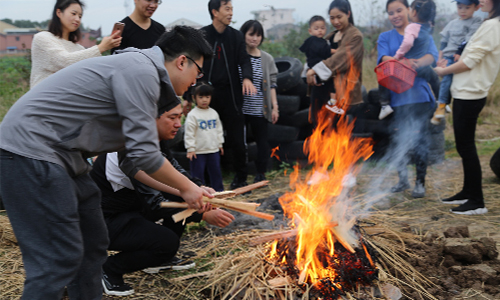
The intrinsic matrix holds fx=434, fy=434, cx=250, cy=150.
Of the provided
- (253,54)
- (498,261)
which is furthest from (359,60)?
(498,261)

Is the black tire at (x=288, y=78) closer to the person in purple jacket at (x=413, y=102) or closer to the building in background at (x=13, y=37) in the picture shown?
the person in purple jacket at (x=413, y=102)

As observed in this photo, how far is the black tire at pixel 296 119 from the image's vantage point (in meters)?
7.66

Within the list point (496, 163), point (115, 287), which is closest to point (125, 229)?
point (115, 287)

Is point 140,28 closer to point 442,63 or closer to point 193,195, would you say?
point 193,195

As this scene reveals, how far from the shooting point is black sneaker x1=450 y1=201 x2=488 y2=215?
5059 mm

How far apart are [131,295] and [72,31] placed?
2779 millimetres

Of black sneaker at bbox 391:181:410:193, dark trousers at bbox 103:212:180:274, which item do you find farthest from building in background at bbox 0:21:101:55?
dark trousers at bbox 103:212:180:274

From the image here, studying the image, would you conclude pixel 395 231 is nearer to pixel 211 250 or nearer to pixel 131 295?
pixel 211 250

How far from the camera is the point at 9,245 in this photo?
4.46 metres

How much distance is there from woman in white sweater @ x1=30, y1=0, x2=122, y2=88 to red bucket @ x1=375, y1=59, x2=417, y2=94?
10.6 feet

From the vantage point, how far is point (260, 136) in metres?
6.53

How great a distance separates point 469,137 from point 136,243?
3.83 m

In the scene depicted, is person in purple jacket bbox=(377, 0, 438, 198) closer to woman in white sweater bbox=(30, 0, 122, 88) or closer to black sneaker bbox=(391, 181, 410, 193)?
black sneaker bbox=(391, 181, 410, 193)

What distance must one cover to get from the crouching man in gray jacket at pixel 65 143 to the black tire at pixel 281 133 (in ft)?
16.8
